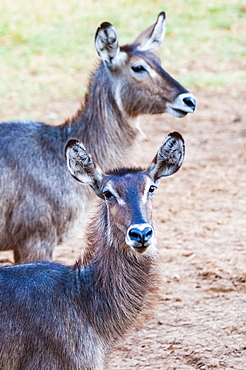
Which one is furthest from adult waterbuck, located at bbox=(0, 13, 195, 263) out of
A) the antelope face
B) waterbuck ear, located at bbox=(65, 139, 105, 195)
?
the antelope face

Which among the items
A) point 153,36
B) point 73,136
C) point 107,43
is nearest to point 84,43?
point 153,36

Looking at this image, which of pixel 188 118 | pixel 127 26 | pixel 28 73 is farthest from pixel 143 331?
pixel 127 26

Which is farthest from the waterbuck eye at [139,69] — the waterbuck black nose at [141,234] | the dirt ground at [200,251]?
the waterbuck black nose at [141,234]

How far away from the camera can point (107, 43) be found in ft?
27.3

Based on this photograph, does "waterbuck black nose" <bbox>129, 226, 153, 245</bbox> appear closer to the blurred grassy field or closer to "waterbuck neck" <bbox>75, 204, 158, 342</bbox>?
"waterbuck neck" <bbox>75, 204, 158, 342</bbox>

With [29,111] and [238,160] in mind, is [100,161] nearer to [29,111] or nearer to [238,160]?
[238,160]

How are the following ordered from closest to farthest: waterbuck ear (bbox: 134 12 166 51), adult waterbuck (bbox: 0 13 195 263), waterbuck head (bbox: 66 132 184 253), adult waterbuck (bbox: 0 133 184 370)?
waterbuck head (bbox: 66 132 184 253) → adult waterbuck (bbox: 0 133 184 370) → adult waterbuck (bbox: 0 13 195 263) → waterbuck ear (bbox: 134 12 166 51)

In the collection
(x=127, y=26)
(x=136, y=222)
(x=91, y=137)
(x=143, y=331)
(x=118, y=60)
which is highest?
(x=127, y=26)

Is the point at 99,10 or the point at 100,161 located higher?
the point at 99,10

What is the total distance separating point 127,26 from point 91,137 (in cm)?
1079

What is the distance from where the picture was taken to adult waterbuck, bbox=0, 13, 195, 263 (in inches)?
307

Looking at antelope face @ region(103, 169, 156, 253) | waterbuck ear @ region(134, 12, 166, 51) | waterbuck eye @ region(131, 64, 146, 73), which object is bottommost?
antelope face @ region(103, 169, 156, 253)

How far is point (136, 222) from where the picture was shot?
5.30 meters

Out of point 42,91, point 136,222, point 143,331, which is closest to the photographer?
point 136,222
